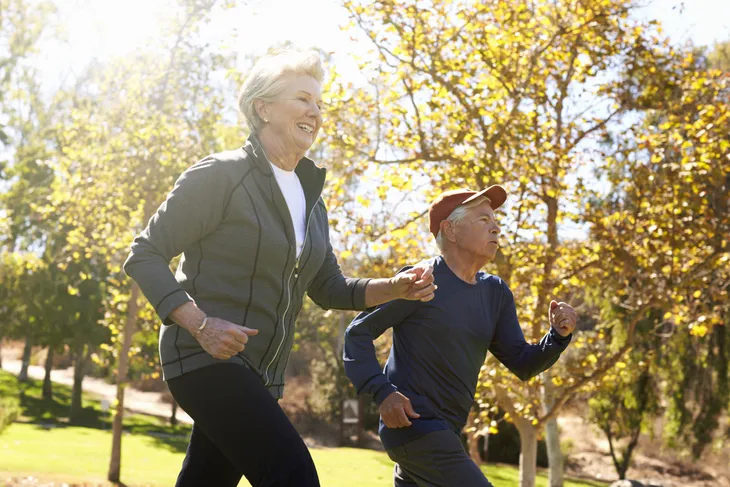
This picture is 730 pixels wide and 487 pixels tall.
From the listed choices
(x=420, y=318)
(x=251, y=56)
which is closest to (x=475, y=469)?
(x=420, y=318)

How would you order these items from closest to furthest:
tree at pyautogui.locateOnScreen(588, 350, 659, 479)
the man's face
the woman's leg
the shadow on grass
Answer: the woman's leg → the man's face → tree at pyautogui.locateOnScreen(588, 350, 659, 479) → the shadow on grass

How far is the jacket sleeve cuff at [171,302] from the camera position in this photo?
8.21 feet

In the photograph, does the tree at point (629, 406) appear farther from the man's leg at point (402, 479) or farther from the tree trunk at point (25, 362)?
the tree trunk at point (25, 362)

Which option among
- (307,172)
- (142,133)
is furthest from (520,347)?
(142,133)

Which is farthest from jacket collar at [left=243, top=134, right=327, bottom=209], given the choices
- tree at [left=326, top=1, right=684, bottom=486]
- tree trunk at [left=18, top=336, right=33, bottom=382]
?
tree trunk at [left=18, top=336, right=33, bottom=382]

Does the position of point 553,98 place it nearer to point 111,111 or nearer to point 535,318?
point 535,318

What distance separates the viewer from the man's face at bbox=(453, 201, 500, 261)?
157 inches

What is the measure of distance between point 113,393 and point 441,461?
45.4m

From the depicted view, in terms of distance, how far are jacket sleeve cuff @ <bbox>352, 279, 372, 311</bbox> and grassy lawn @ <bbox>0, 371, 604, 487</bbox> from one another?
13190 mm

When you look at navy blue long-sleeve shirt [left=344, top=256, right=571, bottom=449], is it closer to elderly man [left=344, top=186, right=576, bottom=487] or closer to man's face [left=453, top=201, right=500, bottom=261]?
elderly man [left=344, top=186, right=576, bottom=487]

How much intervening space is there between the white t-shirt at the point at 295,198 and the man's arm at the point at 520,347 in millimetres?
1391

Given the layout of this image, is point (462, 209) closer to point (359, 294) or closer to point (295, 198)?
point (359, 294)

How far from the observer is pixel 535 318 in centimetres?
1052

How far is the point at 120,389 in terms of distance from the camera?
17.4 meters
